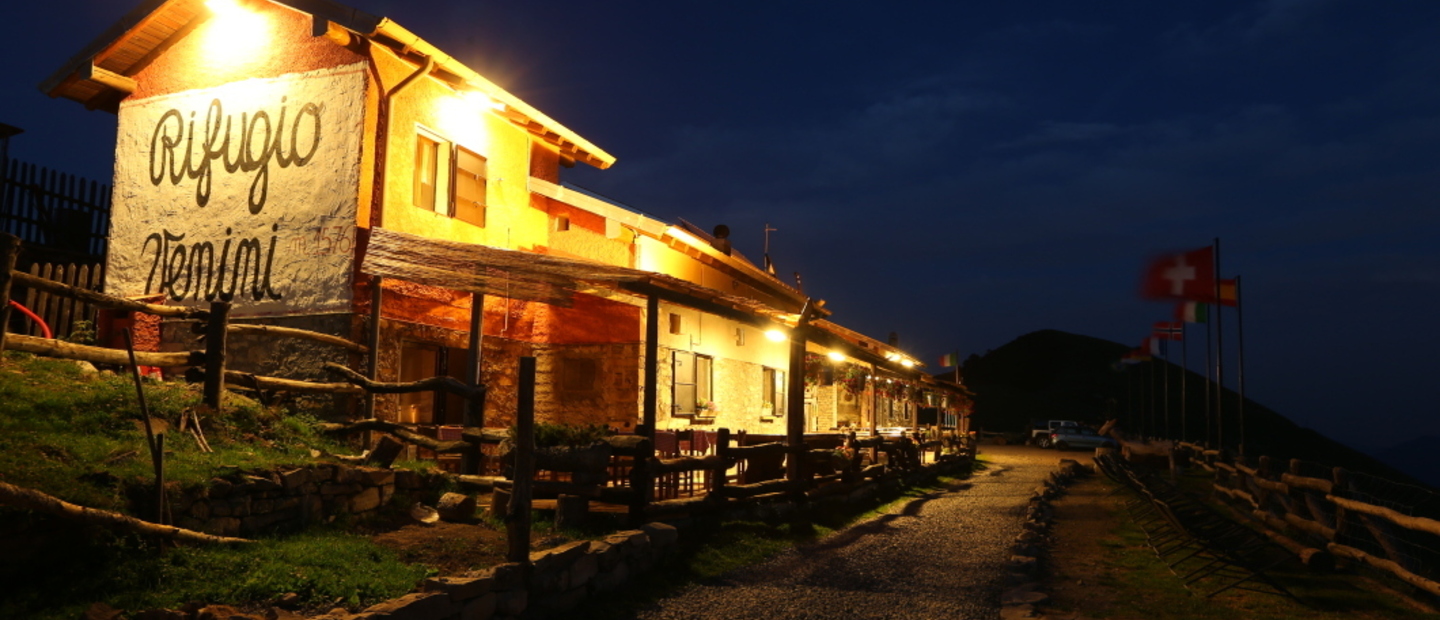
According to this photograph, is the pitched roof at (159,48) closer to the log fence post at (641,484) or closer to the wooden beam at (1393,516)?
the log fence post at (641,484)

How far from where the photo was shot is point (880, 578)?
29.9ft

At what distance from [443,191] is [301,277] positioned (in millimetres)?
2638

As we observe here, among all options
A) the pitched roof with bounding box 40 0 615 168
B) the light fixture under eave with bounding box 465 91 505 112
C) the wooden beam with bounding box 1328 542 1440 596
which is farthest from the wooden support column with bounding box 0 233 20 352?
the wooden beam with bounding box 1328 542 1440 596

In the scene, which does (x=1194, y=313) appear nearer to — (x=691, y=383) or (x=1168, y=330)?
(x=1168, y=330)

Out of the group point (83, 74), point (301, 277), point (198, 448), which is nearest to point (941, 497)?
point (301, 277)

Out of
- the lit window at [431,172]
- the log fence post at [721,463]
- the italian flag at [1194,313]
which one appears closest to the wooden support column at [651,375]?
the log fence post at [721,463]

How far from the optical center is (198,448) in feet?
25.7

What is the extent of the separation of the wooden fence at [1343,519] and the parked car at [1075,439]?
25737mm

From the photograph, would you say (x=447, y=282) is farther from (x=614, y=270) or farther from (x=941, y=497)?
(x=941, y=497)

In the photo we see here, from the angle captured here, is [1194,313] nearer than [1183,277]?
No

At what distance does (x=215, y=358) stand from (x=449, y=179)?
626cm

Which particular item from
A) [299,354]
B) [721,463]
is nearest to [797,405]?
[721,463]

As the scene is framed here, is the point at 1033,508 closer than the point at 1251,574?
No

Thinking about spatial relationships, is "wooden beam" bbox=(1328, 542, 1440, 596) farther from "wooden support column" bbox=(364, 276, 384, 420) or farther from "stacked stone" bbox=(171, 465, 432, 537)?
"wooden support column" bbox=(364, 276, 384, 420)
